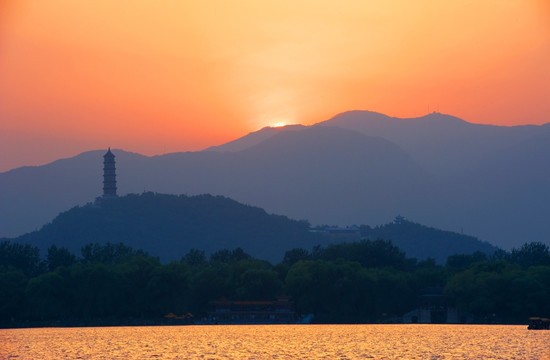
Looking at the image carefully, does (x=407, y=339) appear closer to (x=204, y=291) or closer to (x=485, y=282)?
(x=485, y=282)

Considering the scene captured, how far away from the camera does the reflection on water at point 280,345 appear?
90.9m

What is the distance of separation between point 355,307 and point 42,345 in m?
76.0

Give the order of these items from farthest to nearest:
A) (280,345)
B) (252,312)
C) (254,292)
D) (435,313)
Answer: (254,292) < (252,312) < (435,313) < (280,345)

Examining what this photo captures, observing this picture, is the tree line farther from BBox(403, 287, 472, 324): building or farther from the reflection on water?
the reflection on water

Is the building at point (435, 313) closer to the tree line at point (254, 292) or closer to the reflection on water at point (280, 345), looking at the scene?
the tree line at point (254, 292)

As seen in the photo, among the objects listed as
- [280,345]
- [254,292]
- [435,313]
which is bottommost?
[280,345]

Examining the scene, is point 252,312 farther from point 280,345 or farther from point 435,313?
point 280,345

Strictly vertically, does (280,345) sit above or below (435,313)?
below

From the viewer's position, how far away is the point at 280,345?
10788 centimetres

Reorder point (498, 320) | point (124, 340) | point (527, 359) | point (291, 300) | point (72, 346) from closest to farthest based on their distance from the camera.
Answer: point (527, 359) → point (72, 346) → point (124, 340) → point (498, 320) → point (291, 300)

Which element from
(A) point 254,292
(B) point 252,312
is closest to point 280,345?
(B) point 252,312

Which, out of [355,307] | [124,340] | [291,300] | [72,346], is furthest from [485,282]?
[72,346]

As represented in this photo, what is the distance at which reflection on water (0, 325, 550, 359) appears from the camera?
90938 mm

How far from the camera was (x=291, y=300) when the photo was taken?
182 meters
